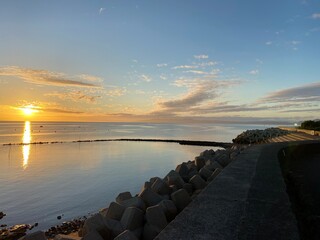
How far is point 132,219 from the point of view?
4.27 meters

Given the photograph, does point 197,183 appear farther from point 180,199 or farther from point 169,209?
point 169,209

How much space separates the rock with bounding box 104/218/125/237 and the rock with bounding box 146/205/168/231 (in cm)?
44

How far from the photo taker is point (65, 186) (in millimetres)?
13766

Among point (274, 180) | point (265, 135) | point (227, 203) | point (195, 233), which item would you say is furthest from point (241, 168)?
point (265, 135)

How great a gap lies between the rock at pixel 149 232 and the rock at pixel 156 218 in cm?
6

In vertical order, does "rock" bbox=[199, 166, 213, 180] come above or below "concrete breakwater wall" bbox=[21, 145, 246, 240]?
above

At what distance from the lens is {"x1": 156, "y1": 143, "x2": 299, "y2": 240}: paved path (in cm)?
304

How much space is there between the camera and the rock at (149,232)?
3.97 metres

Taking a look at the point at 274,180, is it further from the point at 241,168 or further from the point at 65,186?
the point at 65,186

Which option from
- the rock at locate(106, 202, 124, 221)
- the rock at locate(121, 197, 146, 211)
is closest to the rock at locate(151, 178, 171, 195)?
the rock at locate(121, 197, 146, 211)

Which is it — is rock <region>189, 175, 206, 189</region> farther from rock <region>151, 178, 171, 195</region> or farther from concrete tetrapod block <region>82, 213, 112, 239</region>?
concrete tetrapod block <region>82, 213, 112, 239</region>

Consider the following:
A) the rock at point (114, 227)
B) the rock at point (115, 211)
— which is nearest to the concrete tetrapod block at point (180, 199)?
the rock at point (115, 211)

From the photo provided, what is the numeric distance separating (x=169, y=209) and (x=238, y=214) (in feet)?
4.37

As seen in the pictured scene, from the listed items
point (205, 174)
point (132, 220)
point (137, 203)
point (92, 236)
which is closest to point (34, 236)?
point (92, 236)
